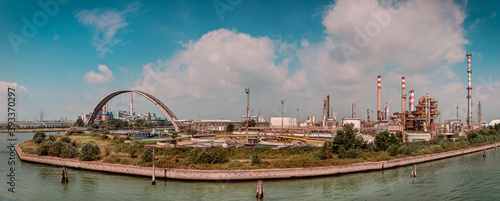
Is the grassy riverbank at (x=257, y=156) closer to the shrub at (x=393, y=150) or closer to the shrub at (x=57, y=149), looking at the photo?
the shrub at (x=393, y=150)

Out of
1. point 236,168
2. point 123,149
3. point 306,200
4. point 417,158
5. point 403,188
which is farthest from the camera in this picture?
point 123,149

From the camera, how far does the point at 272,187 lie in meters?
18.5

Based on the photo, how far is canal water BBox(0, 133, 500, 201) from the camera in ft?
55.6

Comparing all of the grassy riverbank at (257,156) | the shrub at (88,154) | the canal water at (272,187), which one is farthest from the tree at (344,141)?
the shrub at (88,154)

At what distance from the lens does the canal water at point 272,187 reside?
55.6 feet

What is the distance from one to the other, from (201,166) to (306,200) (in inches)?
356

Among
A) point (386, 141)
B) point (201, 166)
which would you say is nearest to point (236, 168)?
point (201, 166)

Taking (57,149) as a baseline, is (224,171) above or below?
below

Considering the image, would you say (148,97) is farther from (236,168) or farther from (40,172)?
(236,168)

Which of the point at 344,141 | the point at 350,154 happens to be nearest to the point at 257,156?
the point at 350,154

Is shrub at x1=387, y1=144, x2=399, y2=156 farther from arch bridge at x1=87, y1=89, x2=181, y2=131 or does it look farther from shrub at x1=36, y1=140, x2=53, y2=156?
arch bridge at x1=87, y1=89, x2=181, y2=131

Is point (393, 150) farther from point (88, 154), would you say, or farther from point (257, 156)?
point (88, 154)

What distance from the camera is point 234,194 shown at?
17031 mm

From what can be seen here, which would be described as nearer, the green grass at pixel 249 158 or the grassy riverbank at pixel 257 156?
the green grass at pixel 249 158
